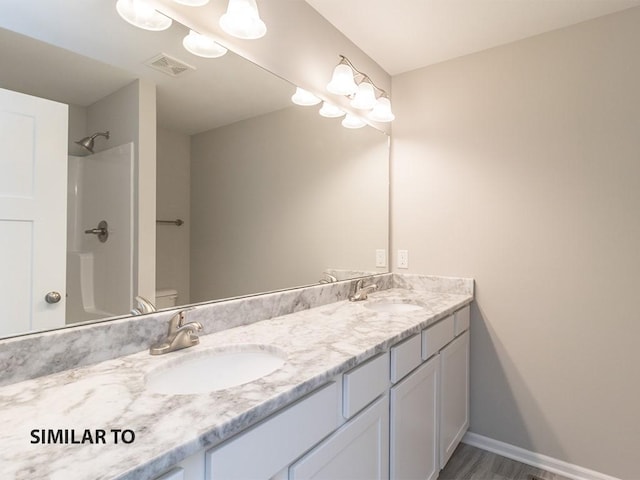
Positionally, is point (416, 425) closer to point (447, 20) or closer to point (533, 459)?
point (533, 459)

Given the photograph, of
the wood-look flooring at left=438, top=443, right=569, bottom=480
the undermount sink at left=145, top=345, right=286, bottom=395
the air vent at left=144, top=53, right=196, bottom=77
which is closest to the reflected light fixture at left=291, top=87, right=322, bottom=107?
the air vent at left=144, top=53, right=196, bottom=77

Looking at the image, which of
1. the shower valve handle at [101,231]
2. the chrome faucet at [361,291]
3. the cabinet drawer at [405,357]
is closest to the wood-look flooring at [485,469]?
the cabinet drawer at [405,357]

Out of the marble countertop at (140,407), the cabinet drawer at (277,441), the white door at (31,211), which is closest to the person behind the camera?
the marble countertop at (140,407)

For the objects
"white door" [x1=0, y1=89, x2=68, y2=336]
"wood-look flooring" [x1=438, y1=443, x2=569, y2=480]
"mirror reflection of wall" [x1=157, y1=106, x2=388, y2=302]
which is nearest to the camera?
"white door" [x1=0, y1=89, x2=68, y2=336]

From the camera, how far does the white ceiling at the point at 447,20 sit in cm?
163

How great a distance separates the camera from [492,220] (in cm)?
195

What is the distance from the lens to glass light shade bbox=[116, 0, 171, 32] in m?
1.00

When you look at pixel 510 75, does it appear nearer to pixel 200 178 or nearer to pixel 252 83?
pixel 252 83

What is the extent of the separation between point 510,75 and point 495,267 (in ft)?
3.52

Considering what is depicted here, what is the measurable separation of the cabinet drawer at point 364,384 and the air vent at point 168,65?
1.11m

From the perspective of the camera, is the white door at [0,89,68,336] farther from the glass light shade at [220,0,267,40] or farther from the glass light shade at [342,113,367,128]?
the glass light shade at [342,113,367,128]

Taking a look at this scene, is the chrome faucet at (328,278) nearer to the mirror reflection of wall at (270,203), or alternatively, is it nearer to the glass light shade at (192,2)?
the mirror reflection of wall at (270,203)

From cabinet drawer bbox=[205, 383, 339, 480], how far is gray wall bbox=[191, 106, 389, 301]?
599 millimetres

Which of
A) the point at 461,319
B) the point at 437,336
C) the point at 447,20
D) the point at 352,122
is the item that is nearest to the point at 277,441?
the point at 437,336
